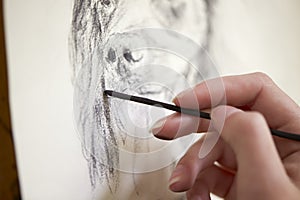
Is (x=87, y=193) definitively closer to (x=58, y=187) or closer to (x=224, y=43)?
(x=58, y=187)

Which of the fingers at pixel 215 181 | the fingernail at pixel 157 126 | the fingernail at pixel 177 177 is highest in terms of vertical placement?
the fingernail at pixel 157 126

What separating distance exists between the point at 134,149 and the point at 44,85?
12cm

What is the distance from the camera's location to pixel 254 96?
0.47m

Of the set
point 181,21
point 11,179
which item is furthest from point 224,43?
point 11,179

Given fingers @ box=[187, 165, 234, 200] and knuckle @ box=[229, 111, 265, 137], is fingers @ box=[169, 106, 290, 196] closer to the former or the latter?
knuckle @ box=[229, 111, 265, 137]

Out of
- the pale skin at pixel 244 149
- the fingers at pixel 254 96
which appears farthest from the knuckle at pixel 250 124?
the fingers at pixel 254 96

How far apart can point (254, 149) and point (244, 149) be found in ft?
0.03

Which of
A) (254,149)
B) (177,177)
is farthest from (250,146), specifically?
(177,177)

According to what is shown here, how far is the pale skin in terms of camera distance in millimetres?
312

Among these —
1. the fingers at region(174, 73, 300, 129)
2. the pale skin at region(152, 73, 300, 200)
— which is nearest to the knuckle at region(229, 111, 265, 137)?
the pale skin at region(152, 73, 300, 200)

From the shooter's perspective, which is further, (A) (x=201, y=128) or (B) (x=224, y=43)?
(B) (x=224, y=43)

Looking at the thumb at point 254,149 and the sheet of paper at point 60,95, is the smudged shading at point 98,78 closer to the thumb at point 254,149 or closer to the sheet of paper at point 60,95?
the sheet of paper at point 60,95

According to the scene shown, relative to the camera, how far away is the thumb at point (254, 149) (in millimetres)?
310

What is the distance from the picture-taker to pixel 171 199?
17.8 inches
